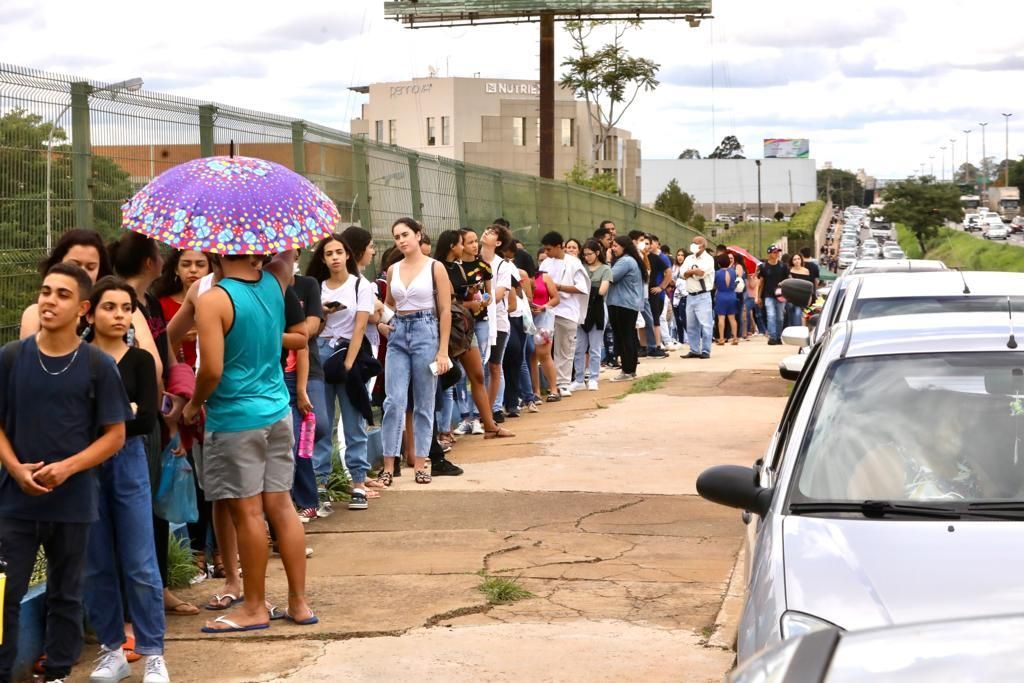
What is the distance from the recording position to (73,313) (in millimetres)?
6070

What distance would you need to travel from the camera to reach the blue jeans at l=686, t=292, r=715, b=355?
24.5 m

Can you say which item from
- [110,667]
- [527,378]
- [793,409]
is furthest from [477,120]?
[793,409]

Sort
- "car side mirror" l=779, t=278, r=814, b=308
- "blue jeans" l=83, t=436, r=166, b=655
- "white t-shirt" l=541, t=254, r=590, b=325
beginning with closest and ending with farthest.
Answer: "blue jeans" l=83, t=436, r=166, b=655 → "car side mirror" l=779, t=278, r=814, b=308 → "white t-shirt" l=541, t=254, r=590, b=325

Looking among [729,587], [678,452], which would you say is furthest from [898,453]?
[678,452]

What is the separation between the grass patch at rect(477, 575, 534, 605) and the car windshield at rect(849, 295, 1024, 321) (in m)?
2.32

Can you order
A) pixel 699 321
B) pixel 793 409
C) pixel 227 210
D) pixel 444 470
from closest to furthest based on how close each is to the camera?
pixel 793 409 < pixel 227 210 < pixel 444 470 < pixel 699 321

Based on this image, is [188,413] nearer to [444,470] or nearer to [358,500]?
[358,500]

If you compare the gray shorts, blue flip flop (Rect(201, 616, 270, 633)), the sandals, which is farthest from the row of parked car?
the sandals

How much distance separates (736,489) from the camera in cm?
546

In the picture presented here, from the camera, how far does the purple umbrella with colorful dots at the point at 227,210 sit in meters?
6.95

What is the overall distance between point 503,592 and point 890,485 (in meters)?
3.13

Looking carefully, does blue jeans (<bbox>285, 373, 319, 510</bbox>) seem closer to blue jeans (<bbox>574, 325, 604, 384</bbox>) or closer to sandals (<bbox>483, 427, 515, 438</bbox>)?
sandals (<bbox>483, 427, 515, 438</bbox>)

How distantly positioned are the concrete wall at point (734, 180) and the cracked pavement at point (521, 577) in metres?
163

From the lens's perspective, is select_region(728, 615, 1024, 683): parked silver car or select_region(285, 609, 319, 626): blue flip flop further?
select_region(285, 609, 319, 626): blue flip flop
